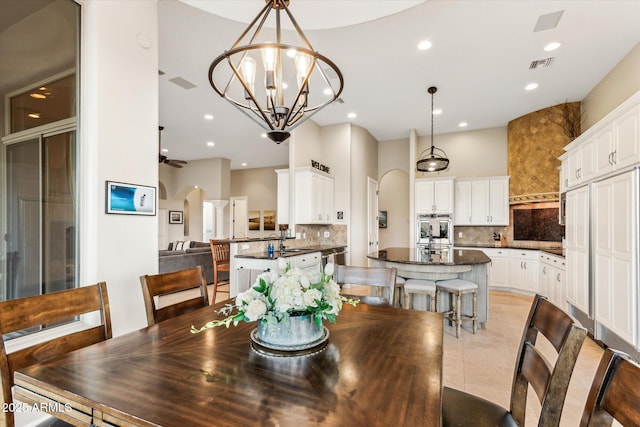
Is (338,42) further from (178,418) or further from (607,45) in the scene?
(178,418)

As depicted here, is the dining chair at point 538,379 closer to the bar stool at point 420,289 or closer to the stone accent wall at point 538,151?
the bar stool at point 420,289

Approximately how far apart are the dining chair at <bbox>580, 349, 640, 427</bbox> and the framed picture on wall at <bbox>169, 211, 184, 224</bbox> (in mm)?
11119

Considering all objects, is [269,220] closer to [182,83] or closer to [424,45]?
A: [182,83]

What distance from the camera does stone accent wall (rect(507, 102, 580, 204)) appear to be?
5.55 m

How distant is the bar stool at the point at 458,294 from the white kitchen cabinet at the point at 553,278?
168 centimetres

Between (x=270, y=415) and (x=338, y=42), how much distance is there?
Result: 12.5 ft

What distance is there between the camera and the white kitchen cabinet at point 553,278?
4547mm

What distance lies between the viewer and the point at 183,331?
1.50 meters

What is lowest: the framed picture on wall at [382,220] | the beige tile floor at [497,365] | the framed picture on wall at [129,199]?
the beige tile floor at [497,365]

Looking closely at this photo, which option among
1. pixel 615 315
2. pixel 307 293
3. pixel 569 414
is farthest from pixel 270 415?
pixel 615 315

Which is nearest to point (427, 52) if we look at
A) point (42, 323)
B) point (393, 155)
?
point (393, 155)

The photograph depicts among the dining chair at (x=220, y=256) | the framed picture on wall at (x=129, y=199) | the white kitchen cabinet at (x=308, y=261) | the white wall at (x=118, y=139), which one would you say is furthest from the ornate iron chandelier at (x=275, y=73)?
the dining chair at (x=220, y=256)

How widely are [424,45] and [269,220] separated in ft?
25.7

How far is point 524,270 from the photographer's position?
582 cm
